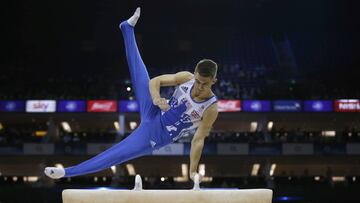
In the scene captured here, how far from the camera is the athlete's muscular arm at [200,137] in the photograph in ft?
17.3

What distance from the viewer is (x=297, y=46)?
100 feet

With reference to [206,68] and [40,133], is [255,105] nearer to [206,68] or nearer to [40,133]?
[40,133]

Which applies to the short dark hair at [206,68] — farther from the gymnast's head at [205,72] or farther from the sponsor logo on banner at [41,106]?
the sponsor logo on banner at [41,106]

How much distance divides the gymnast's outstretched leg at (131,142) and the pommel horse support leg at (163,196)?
0.59 metres

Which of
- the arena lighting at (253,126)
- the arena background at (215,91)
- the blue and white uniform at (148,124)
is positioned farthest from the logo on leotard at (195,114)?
the arena lighting at (253,126)

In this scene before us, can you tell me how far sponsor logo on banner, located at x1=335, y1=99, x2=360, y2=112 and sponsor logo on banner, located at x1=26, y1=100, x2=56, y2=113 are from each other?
44.6ft

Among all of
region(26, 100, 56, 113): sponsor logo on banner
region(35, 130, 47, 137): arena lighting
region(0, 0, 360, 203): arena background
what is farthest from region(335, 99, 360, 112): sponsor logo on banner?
region(35, 130, 47, 137): arena lighting

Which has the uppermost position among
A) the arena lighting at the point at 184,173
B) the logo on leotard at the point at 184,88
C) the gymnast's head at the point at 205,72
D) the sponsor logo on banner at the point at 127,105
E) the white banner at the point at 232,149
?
the gymnast's head at the point at 205,72

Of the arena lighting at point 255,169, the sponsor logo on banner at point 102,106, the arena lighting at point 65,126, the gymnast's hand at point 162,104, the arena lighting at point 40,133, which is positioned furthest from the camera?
the arena lighting at point 65,126

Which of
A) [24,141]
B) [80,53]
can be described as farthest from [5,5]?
[24,141]

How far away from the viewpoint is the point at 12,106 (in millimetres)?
23531

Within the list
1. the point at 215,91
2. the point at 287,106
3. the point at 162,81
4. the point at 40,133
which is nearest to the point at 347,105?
the point at 287,106

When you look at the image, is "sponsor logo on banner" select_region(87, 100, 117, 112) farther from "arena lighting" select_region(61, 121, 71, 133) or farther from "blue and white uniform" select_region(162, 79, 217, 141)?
"blue and white uniform" select_region(162, 79, 217, 141)

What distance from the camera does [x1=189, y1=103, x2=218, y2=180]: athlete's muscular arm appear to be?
5273mm
